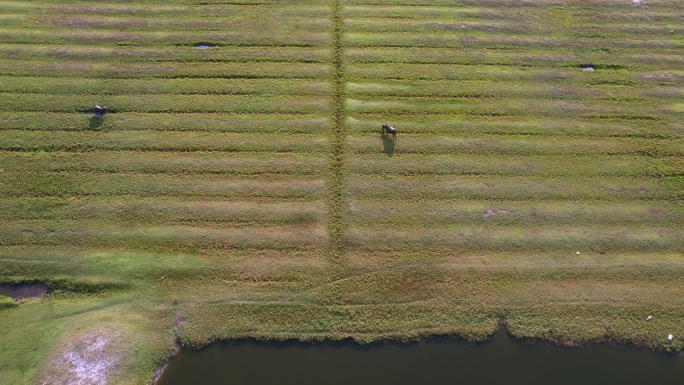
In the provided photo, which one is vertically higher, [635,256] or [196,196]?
[196,196]

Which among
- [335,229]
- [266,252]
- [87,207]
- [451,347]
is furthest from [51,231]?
[451,347]

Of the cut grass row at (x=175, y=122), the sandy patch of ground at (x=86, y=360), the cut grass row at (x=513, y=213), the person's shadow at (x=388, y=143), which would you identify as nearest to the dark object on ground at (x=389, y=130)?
the person's shadow at (x=388, y=143)

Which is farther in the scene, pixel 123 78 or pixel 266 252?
pixel 123 78

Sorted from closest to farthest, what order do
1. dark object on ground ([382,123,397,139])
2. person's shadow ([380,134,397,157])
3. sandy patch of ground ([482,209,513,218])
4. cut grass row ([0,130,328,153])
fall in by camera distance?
sandy patch of ground ([482,209,513,218]) → cut grass row ([0,130,328,153]) → person's shadow ([380,134,397,157]) → dark object on ground ([382,123,397,139])

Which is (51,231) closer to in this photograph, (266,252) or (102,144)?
(102,144)

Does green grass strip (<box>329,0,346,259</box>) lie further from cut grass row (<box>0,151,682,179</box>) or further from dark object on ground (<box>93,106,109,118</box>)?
dark object on ground (<box>93,106,109,118</box>)

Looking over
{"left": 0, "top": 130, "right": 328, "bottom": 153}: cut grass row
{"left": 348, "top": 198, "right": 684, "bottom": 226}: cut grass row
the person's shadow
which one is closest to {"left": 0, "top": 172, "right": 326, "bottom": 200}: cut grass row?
{"left": 348, "top": 198, "right": 684, "bottom": 226}: cut grass row

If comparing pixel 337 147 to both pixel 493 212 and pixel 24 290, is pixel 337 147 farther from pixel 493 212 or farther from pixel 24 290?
pixel 24 290
